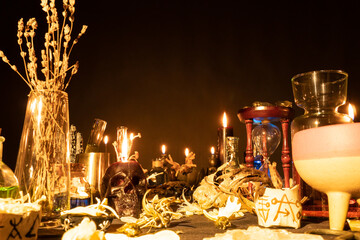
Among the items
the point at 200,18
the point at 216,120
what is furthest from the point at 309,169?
the point at 200,18

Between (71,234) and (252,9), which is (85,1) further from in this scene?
(71,234)

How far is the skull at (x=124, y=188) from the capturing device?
2.89ft

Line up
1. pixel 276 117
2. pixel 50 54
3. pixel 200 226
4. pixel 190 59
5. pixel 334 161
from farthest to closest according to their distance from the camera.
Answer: pixel 190 59, pixel 276 117, pixel 50 54, pixel 200 226, pixel 334 161

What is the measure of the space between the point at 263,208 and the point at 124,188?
37 centimetres

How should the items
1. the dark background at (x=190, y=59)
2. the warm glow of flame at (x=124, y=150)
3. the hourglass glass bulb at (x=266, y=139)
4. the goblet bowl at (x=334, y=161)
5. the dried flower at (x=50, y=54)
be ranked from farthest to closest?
1. the dark background at (x=190, y=59)
2. the hourglass glass bulb at (x=266, y=139)
3. the warm glow of flame at (x=124, y=150)
4. the dried flower at (x=50, y=54)
5. the goblet bowl at (x=334, y=161)

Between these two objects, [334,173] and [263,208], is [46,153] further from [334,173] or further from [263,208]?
[334,173]

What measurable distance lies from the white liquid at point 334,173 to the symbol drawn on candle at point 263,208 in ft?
0.33

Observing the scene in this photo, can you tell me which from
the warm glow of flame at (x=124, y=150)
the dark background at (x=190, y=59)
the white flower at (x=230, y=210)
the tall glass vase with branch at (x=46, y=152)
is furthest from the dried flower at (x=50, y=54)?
the dark background at (x=190, y=59)

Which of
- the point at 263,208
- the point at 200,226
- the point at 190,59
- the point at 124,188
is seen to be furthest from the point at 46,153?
the point at 190,59

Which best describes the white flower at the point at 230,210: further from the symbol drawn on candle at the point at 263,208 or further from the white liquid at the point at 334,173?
the white liquid at the point at 334,173

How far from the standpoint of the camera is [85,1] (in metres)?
2.86

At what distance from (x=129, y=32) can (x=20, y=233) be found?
262 cm

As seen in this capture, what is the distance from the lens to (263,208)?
2.37 ft

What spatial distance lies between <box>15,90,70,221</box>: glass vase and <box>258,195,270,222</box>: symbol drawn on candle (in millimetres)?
445
